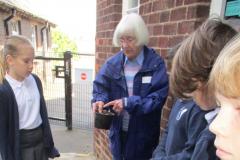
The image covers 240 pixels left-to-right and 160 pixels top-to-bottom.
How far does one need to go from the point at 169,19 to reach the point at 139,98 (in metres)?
0.69

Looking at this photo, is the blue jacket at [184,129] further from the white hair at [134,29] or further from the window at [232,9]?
the white hair at [134,29]

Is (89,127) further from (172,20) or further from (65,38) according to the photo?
(65,38)

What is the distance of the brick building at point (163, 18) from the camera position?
1841 millimetres

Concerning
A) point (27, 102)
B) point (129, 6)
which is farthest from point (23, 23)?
point (27, 102)

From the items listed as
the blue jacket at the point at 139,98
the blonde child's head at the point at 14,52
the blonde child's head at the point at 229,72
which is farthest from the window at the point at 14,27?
the blonde child's head at the point at 229,72

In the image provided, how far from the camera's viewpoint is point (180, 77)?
120 centimetres

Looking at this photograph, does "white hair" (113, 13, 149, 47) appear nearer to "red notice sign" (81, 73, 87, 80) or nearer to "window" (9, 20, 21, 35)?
"red notice sign" (81, 73, 87, 80)

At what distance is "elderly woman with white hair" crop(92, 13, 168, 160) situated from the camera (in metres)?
2.04

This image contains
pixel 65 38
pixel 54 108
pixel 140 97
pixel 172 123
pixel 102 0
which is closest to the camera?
pixel 172 123

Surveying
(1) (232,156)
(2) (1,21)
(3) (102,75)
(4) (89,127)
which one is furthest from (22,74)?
(2) (1,21)

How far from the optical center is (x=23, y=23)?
1495 cm

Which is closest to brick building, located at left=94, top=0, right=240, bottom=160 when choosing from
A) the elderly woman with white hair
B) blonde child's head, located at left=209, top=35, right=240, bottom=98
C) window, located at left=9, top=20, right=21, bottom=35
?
the elderly woman with white hair

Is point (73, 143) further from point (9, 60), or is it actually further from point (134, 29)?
point (134, 29)

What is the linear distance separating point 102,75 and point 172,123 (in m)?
0.93
